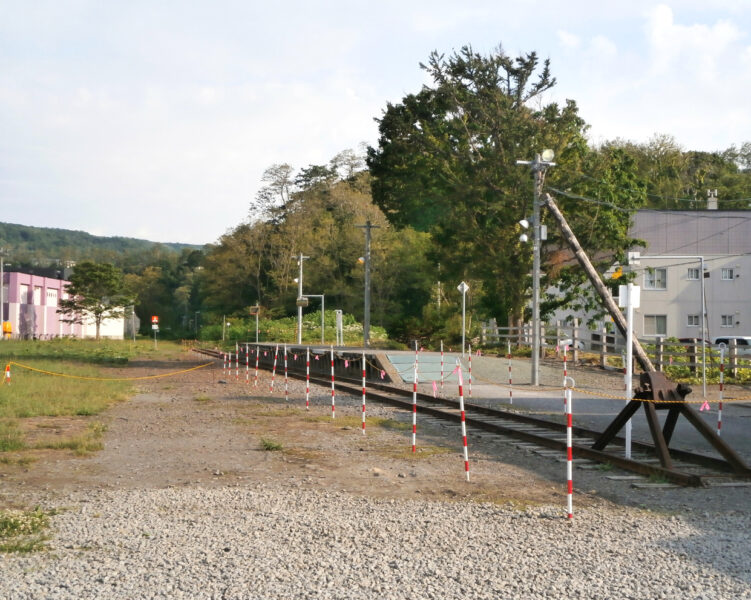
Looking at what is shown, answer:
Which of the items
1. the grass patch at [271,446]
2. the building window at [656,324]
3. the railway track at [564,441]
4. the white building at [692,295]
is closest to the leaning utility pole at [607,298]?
the railway track at [564,441]

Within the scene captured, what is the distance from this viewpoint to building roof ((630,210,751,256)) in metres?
56.8

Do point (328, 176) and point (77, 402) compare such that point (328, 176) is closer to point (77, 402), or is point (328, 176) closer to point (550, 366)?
point (550, 366)

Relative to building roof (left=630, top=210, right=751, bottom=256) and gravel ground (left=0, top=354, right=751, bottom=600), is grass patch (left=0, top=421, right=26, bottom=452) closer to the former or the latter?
gravel ground (left=0, top=354, right=751, bottom=600)

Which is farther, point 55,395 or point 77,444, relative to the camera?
point 55,395

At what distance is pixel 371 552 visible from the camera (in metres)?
6.82

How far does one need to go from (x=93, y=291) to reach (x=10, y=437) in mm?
80729

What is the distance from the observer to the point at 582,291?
39.1 m

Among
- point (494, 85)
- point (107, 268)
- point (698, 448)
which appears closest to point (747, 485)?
point (698, 448)

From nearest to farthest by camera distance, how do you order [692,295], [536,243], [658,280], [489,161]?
1. [536,243]
2. [489,161]
3. [692,295]
4. [658,280]

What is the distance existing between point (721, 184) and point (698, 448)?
213 ft

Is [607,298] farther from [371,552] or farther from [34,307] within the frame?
[34,307]

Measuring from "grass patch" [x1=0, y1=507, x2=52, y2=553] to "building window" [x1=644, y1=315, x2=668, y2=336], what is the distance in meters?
50.3

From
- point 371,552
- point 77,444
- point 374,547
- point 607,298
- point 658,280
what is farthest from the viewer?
point 658,280

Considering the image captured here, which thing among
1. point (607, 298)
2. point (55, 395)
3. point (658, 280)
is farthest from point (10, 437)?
point (658, 280)
